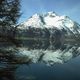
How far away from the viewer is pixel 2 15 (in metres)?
12.5

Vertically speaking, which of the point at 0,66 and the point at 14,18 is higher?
the point at 14,18

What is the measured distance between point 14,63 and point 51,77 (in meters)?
18.3

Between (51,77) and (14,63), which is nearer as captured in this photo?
(14,63)

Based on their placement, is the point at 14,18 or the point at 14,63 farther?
the point at 14,18

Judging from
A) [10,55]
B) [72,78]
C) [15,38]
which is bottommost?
[10,55]

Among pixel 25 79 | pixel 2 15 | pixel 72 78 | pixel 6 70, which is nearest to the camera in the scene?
Answer: pixel 6 70

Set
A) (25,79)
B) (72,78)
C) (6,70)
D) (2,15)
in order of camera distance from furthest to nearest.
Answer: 1. (72,78)
2. (25,79)
3. (2,15)
4. (6,70)

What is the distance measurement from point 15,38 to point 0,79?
2118 mm

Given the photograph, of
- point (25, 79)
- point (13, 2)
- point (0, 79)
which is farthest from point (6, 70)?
point (25, 79)

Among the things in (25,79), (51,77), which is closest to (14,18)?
(25,79)

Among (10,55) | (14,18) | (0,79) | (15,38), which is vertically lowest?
(0,79)

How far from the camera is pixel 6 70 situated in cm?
1148

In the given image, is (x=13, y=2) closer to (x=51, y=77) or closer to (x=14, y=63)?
(x=14, y=63)

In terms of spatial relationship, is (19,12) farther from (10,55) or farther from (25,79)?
(25,79)
